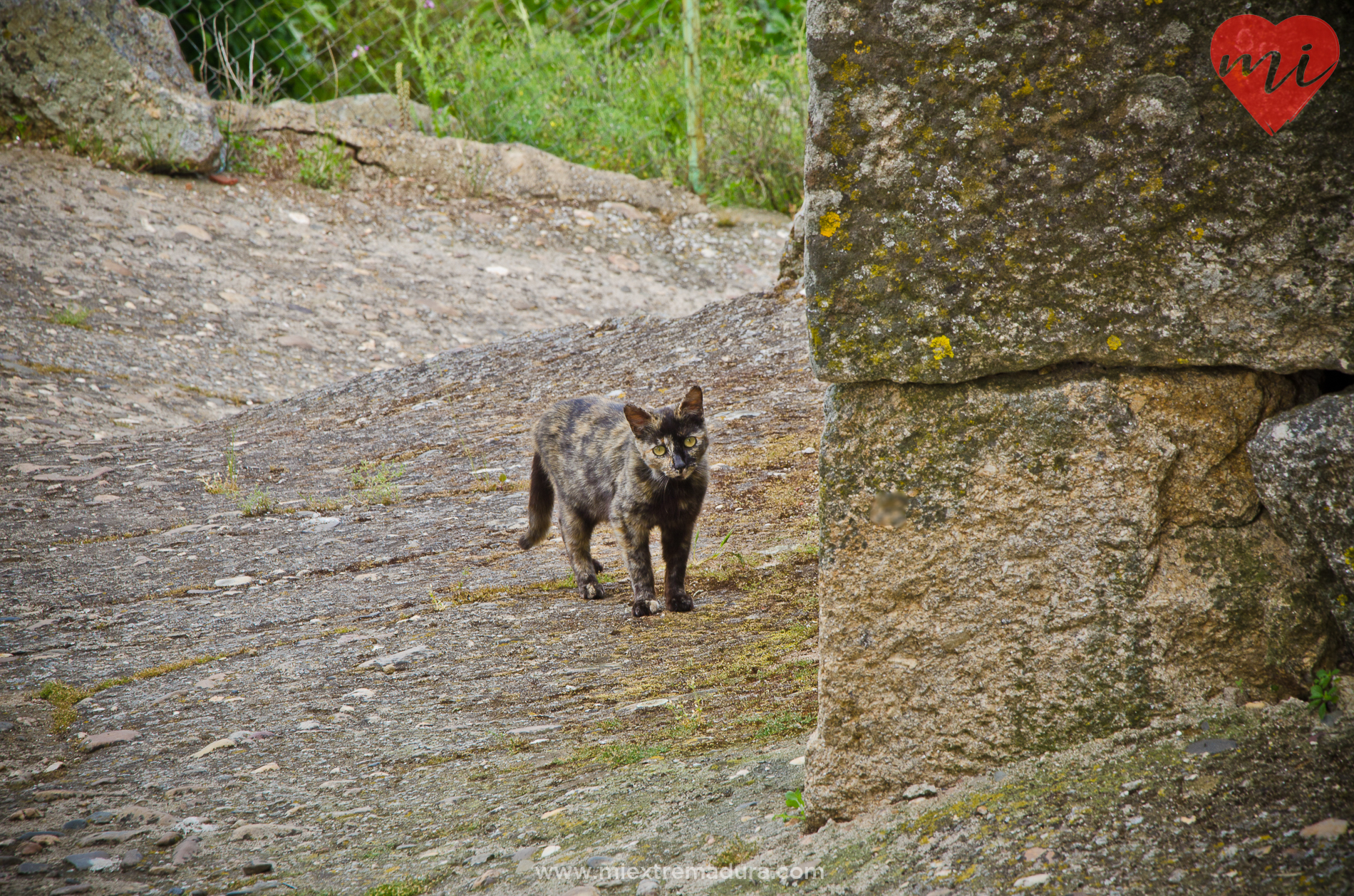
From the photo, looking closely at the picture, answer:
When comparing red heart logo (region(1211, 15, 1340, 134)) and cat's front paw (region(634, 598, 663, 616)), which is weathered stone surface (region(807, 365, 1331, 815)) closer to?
red heart logo (region(1211, 15, 1340, 134))

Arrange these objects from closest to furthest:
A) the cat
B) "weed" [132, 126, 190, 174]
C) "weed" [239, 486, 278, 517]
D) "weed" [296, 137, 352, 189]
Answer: the cat
"weed" [239, 486, 278, 517]
"weed" [132, 126, 190, 174]
"weed" [296, 137, 352, 189]

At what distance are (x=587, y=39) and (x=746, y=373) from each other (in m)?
8.02

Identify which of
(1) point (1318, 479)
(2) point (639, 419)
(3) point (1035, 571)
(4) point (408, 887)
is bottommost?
(4) point (408, 887)

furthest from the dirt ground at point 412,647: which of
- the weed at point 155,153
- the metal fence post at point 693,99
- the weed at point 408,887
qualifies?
the metal fence post at point 693,99

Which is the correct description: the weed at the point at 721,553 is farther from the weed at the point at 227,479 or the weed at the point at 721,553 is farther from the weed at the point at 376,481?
the weed at the point at 227,479

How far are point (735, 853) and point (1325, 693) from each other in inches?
43.5

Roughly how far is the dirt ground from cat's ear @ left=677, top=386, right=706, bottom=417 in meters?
0.67

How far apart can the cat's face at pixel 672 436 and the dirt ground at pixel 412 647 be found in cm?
53

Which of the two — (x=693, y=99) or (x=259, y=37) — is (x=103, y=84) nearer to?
(x=259, y=37)

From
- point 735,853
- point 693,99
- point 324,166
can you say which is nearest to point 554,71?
point 693,99

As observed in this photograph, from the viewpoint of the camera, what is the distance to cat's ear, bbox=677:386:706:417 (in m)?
4.07

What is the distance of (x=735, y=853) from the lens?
1980 millimetres

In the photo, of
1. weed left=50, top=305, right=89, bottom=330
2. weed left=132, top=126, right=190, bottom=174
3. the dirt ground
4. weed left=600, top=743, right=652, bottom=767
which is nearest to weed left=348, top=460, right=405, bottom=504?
the dirt ground

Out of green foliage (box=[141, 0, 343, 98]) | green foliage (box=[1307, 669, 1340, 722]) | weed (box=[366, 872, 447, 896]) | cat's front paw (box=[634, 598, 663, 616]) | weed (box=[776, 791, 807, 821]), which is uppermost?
green foliage (box=[141, 0, 343, 98])
